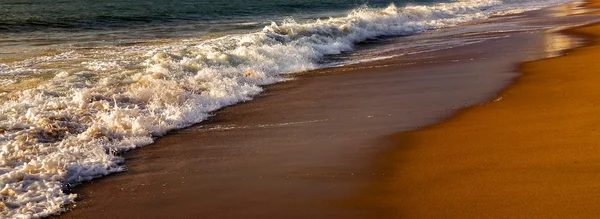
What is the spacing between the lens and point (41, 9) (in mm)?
35344

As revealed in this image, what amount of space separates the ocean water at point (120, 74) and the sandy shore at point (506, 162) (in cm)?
312

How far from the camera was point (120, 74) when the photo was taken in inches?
505

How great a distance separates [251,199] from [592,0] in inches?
1525

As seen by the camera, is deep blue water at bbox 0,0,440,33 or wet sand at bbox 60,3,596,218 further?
deep blue water at bbox 0,0,440,33

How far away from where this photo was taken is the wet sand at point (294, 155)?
18.9 feet

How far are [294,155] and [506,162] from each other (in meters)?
2.19

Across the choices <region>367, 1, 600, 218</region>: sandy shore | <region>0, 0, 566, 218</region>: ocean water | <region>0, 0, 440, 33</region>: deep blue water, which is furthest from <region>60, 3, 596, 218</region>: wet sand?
<region>0, 0, 440, 33</region>: deep blue water

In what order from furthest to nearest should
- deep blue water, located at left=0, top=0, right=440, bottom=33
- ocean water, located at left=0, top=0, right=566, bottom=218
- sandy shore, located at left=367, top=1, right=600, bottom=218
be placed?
deep blue water, located at left=0, top=0, right=440, bottom=33 → ocean water, located at left=0, top=0, right=566, bottom=218 → sandy shore, located at left=367, top=1, right=600, bottom=218

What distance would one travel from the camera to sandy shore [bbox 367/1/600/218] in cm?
528

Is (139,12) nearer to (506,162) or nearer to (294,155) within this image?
(294,155)

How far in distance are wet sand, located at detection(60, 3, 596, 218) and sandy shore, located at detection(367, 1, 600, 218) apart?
0.42 ft

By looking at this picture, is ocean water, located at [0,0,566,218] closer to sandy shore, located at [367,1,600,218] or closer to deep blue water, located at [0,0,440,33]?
deep blue water, located at [0,0,440,33]

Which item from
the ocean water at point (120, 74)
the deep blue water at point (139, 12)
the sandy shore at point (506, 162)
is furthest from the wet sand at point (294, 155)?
the deep blue water at point (139, 12)

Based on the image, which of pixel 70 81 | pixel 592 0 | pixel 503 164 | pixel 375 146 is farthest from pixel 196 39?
pixel 592 0
